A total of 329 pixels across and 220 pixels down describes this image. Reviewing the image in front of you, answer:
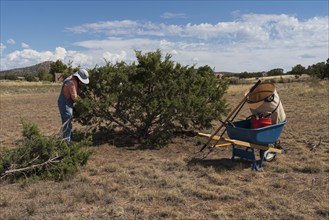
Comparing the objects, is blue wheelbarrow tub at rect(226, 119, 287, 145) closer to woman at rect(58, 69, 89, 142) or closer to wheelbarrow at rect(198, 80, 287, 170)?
wheelbarrow at rect(198, 80, 287, 170)

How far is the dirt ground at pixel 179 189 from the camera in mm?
4984

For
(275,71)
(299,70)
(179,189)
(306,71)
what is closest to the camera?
(179,189)

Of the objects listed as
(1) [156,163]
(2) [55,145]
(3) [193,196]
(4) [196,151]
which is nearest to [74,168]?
(2) [55,145]

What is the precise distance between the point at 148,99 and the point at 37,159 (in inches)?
127

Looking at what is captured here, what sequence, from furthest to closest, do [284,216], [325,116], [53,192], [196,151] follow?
[325,116], [196,151], [53,192], [284,216]

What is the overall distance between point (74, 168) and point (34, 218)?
1.94m

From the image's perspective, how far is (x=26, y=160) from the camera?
648cm

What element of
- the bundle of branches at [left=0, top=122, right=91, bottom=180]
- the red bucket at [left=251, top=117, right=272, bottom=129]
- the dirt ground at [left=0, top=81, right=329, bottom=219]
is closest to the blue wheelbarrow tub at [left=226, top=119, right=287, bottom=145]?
the red bucket at [left=251, top=117, right=272, bottom=129]

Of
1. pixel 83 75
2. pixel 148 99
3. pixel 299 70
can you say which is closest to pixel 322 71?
pixel 299 70

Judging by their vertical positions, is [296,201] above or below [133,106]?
below

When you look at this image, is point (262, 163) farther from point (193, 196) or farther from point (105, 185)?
point (105, 185)

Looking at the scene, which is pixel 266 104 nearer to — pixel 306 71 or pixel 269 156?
pixel 269 156

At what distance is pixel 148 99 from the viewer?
9.01 metres

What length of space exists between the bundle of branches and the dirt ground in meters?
0.21
